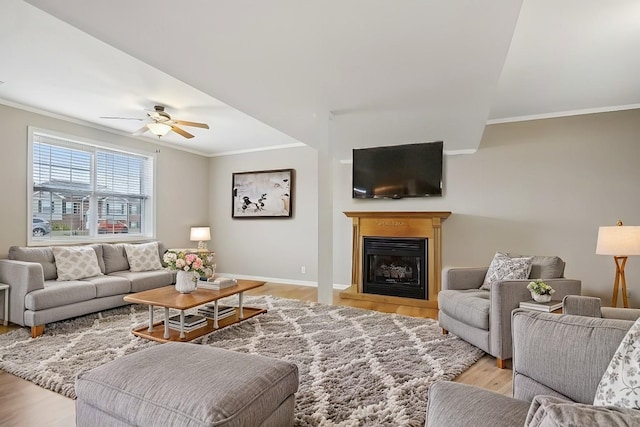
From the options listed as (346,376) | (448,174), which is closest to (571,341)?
(346,376)

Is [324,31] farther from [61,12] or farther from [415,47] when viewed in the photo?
[61,12]

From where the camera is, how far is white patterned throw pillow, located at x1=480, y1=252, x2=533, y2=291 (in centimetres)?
323

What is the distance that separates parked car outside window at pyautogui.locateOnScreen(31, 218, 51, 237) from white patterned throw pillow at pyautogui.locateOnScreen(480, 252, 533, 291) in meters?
5.19

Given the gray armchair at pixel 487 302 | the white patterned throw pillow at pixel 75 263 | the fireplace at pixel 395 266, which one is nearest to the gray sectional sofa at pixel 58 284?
the white patterned throw pillow at pixel 75 263

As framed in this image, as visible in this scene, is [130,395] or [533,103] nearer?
[130,395]

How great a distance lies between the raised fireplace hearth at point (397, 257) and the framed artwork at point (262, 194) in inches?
54.8

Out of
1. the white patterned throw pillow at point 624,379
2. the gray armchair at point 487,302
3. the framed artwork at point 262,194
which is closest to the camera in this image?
the white patterned throw pillow at point 624,379

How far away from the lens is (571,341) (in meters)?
1.29

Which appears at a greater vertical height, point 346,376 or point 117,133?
point 117,133

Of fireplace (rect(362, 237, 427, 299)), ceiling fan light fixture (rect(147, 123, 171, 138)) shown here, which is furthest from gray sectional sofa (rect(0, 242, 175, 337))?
fireplace (rect(362, 237, 427, 299))

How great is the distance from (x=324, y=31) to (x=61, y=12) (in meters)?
1.39

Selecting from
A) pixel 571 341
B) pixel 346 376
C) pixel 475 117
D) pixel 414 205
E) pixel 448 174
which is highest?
pixel 475 117

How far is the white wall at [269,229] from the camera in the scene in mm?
6059

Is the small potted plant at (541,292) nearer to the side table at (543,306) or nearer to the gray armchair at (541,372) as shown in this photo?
the side table at (543,306)
